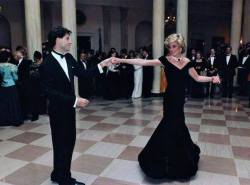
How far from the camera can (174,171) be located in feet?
11.4

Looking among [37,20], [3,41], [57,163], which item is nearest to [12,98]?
[37,20]

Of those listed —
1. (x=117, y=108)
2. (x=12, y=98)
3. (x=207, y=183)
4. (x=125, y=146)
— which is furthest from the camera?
(x=117, y=108)

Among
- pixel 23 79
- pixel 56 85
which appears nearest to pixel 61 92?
pixel 56 85

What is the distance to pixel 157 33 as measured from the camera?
961cm

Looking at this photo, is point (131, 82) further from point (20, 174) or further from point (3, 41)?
point (3, 41)

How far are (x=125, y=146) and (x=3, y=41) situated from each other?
34.7ft

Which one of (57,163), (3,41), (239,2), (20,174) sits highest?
(239,2)

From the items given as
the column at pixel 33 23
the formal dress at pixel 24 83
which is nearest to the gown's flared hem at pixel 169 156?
the formal dress at pixel 24 83

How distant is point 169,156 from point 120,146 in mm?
1404

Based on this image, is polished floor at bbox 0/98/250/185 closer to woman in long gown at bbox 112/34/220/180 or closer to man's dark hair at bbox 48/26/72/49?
woman in long gown at bbox 112/34/220/180

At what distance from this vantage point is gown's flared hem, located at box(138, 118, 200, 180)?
3475mm

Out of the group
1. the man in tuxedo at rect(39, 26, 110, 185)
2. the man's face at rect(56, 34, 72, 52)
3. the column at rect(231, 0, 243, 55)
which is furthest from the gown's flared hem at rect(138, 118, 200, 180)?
the column at rect(231, 0, 243, 55)

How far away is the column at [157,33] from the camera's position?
948cm

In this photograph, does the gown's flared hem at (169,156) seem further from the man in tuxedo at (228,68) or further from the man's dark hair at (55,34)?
the man in tuxedo at (228,68)
